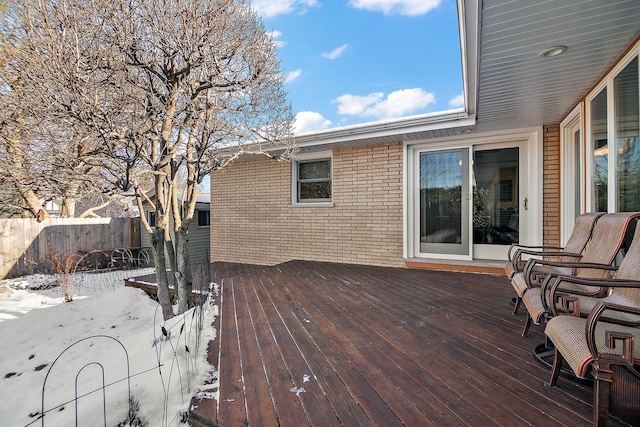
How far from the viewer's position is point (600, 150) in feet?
11.0

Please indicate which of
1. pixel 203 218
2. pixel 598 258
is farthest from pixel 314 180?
pixel 203 218

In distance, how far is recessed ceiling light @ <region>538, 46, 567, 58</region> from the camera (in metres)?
2.61

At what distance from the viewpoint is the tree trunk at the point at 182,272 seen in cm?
402

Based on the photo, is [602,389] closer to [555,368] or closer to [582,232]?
[555,368]

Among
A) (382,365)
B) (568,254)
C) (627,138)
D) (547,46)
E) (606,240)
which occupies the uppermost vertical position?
(547,46)

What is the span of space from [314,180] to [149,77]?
4.11 metres

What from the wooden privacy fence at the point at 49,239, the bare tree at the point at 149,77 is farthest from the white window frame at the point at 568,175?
the wooden privacy fence at the point at 49,239

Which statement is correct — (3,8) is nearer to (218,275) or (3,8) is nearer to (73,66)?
(73,66)

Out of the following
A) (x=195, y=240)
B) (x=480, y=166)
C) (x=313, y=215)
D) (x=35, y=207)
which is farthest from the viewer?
(x=195, y=240)

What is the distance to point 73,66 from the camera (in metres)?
2.68

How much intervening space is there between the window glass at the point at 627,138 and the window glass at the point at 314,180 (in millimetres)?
4697

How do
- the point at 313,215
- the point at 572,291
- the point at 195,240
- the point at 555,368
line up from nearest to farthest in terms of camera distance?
the point at 555,368, the point at 572,291, the point at 313,215, the point at 195,240

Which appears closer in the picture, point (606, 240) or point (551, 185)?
point (606, 240)

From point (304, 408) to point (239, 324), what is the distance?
1.49 m
